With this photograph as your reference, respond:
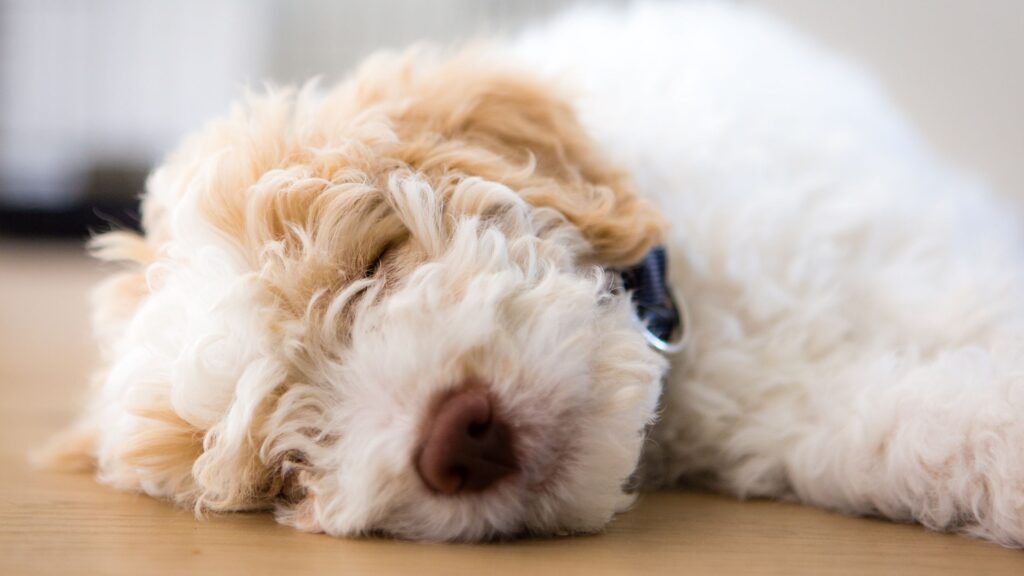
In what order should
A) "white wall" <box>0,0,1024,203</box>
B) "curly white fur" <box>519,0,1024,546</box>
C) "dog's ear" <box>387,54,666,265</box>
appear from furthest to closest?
"white wall" <box>0,0,1024,203</box>, "dog's ear" <box>387,54,666,265</box>, "curly white fur" <box>519,0,1024,546</box>

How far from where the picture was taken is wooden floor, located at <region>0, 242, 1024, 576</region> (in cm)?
145

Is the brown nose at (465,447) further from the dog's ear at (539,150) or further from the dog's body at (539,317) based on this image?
the dog's ear at (539,150)

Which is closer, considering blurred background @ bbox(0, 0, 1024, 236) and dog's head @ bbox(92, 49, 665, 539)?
dog's head @ bbox(92, 49, 665, 539)

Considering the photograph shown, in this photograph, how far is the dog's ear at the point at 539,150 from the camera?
1.86 meters

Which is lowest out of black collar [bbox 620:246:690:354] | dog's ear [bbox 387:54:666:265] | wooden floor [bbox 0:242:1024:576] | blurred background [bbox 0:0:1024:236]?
wooden floor [bbox 0:242:1024:576]

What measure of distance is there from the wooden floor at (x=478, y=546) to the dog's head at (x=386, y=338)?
0.05 m

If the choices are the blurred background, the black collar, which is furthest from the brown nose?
the blurred background

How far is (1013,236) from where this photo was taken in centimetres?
250

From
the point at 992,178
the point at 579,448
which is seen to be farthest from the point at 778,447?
the point at 992,178

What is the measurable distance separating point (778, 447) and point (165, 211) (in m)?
1.26

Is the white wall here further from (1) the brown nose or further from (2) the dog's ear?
(1) the brown nose

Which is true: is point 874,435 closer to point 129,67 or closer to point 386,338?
point 386,338

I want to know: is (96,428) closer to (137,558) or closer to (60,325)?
(137,558)

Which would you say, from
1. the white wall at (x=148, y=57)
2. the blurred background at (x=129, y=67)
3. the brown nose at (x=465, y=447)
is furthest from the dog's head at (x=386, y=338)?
the blurred background at (x=129, y=67)
